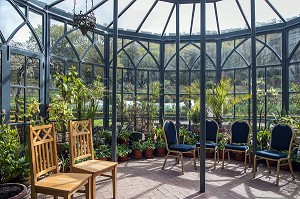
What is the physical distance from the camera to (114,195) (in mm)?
3213

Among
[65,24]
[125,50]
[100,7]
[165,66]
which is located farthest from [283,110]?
[65,24]

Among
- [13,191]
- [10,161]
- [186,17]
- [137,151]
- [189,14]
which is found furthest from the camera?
[186,17]

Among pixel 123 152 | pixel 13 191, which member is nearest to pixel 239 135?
pixel 123 152

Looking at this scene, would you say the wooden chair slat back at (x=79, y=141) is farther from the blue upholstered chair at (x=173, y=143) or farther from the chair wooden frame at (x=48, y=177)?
the blue upholstered chair at (x=173, y=143)

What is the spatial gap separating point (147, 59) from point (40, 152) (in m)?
4.65

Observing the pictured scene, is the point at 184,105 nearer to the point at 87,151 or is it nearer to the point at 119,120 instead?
the point at 119,120

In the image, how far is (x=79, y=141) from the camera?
11.5 feet

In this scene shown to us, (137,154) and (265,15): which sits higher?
(265,15)

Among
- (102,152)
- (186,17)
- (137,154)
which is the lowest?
(137,154)

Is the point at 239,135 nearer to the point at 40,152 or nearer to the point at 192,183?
the point at 192,183

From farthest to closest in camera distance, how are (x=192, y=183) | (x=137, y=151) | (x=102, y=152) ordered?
(x=137, y=151)
(x=102, y=152)
(x=192, y=183)

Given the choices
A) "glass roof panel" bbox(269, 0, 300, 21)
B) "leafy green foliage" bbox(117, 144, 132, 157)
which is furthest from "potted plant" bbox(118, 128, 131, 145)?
"glass roof panel" bbox(269, 0, 300, 21)

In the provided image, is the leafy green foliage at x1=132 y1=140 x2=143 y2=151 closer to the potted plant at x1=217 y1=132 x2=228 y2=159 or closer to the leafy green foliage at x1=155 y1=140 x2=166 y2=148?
the leafy green foliage at x1=155 y1=140 x2=166 y2=148

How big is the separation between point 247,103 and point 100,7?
15.0ft
